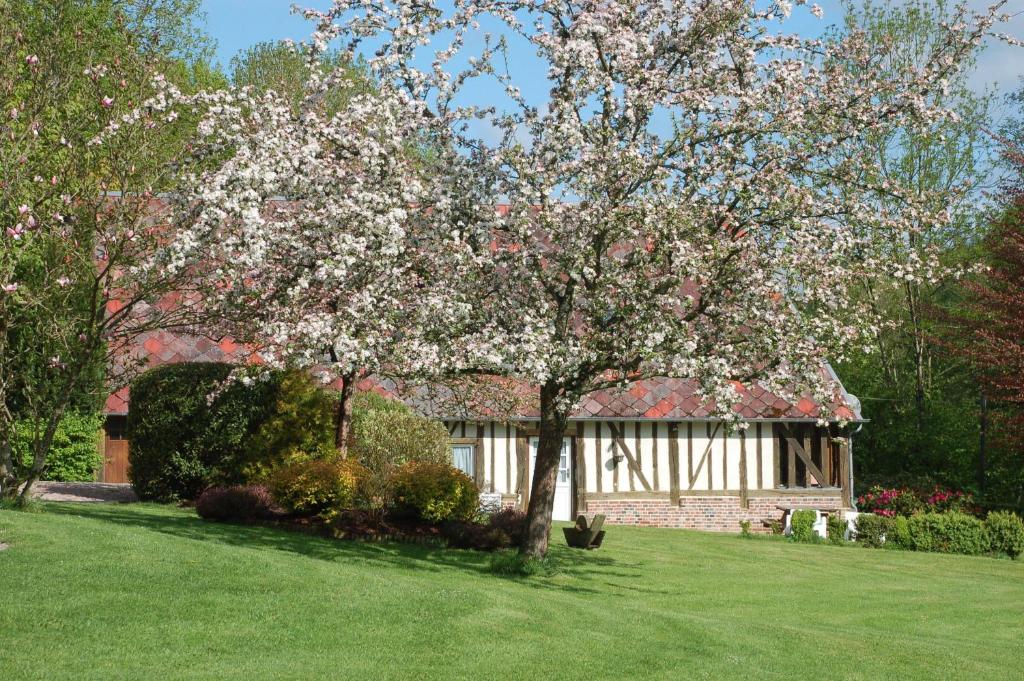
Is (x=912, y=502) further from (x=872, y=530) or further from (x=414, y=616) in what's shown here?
(x=414, y=616)

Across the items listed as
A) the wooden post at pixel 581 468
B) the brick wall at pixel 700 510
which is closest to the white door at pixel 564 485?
the wooden post at pixel 581 468

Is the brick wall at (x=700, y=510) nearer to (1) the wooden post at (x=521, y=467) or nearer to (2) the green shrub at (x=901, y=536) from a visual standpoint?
(1) the wooden post at (x=521, y=467)

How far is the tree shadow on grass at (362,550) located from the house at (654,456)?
7.77 metres

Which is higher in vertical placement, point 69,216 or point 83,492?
point 69,216

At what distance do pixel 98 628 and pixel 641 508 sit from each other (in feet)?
59.3

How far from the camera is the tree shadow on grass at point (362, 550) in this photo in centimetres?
1526

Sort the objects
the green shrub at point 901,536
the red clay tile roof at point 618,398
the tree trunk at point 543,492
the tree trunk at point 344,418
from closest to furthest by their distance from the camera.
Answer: the tree trunk at point 543,492, the tree trunk at point 344,418, the green shrub at point 901,536, the red clay tile roof at point 618,398

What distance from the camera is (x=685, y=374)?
13.7m

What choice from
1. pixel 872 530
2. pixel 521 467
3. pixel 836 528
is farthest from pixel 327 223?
pixel 872 530

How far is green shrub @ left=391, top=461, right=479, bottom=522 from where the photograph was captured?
17578 millimetres

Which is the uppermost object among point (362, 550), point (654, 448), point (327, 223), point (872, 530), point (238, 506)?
point (327, 223)

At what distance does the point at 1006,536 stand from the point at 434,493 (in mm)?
14712

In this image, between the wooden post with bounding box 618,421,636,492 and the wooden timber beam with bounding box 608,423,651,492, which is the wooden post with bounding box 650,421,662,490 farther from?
the wooden post with bounding box 618,421,636,492

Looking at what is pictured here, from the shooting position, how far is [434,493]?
17.6 meters
